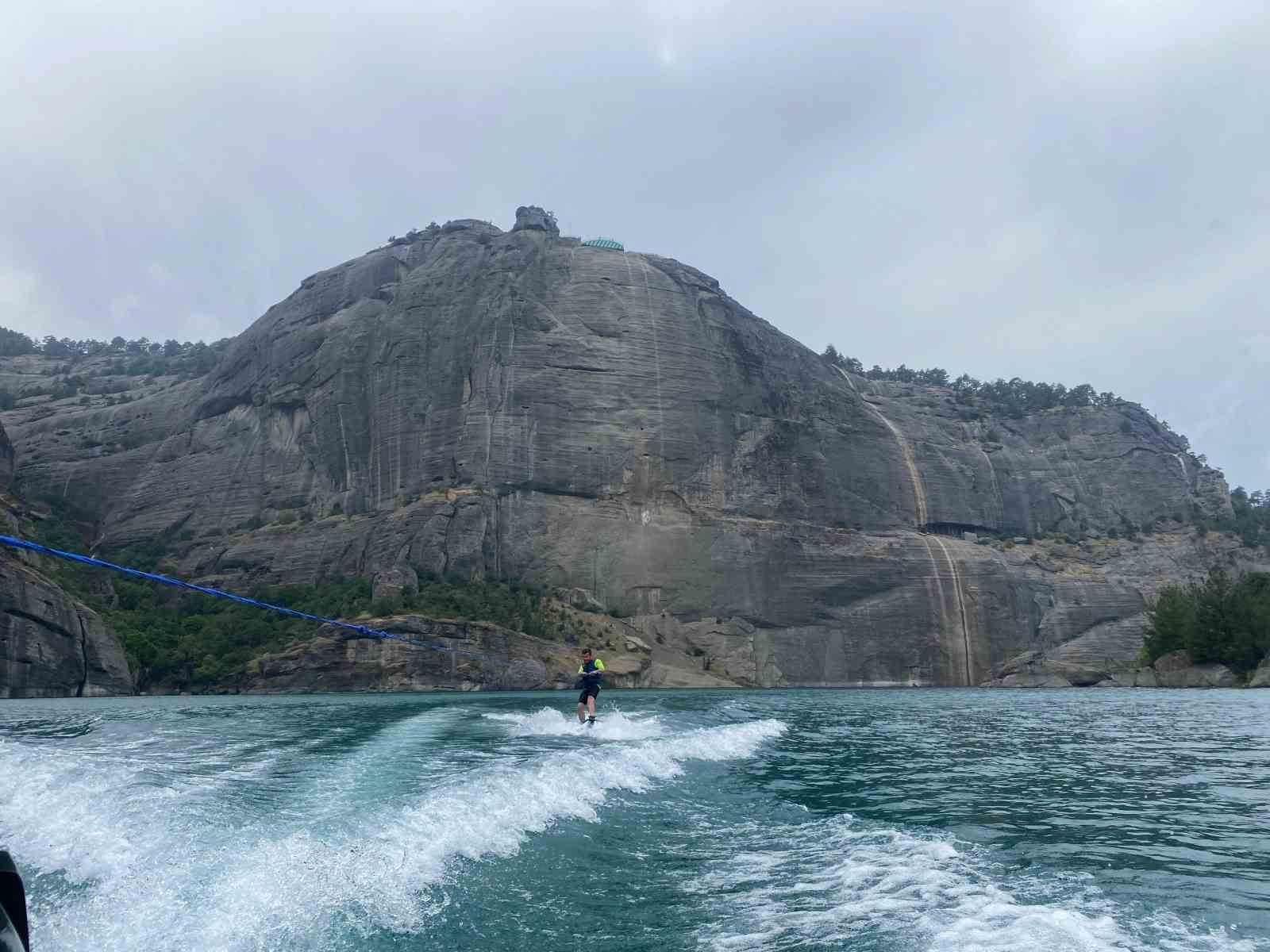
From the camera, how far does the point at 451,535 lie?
82.8m

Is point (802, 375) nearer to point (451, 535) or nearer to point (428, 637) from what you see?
point (451, 535)

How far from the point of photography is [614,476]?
89625mm

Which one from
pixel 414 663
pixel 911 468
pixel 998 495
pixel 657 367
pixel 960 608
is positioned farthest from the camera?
pixel 998 495

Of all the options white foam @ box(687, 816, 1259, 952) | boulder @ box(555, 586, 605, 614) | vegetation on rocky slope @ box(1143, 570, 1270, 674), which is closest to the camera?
white foam @ box(687, 816, 1259, 952)

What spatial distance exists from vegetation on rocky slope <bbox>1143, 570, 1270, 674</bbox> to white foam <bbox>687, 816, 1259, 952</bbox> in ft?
184

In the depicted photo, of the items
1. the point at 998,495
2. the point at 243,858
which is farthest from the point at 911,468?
the point at 243,858

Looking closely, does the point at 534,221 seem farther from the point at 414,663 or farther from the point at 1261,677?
the point at 1261,677

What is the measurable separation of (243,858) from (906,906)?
668cm

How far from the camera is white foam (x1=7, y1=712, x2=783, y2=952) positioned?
8.31 metres

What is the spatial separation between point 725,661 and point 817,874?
236 ft

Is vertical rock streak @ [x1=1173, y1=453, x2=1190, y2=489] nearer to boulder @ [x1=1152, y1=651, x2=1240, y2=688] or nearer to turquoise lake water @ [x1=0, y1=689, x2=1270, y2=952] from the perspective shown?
boulder @ [x1=1152, y1=651, x2=1240, y2=688]

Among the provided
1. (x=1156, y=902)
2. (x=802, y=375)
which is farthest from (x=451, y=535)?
(x=1156, y=902)

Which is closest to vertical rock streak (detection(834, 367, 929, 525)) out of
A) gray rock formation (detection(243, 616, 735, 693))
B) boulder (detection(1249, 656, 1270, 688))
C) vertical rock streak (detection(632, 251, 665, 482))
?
vertical rock streak (detection(632, 251, 665, 482))

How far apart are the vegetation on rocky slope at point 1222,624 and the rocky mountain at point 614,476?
65.0 ft
